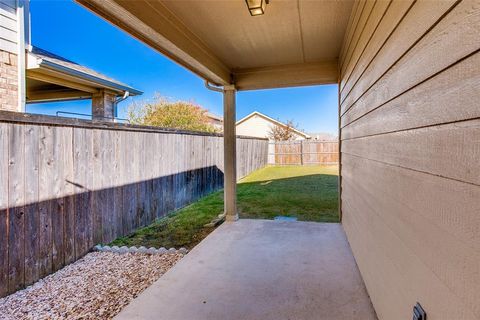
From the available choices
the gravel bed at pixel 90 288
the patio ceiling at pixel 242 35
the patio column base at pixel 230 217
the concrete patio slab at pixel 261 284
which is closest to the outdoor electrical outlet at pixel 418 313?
the concrete patio slab at pixel 261 284

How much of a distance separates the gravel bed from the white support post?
1508 millimetres

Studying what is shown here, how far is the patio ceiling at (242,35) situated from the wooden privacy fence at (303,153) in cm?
1019

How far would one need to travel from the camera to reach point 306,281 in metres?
2.45

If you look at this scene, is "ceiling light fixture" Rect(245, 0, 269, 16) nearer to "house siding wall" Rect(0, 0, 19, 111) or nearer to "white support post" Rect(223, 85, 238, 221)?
"white support post" Rect(223, 85, 238, 221)

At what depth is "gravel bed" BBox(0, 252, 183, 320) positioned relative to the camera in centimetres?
216

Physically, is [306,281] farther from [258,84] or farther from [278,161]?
[278,161]

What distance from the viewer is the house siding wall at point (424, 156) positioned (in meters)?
0.80

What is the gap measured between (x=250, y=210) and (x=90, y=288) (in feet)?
11.0

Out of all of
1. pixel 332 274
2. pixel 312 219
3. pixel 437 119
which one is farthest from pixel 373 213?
pixel 312 219

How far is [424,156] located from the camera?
110 centimetres

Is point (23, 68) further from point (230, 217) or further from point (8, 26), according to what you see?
point (230, 217)

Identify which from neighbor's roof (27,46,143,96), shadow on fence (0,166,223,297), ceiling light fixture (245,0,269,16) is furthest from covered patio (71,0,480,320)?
neighbor's roof (27,46,143,96)

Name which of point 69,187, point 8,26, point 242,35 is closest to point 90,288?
point 69,187

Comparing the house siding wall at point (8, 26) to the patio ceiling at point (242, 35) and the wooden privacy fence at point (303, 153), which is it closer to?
the patio ceiling at point (242, 35)
